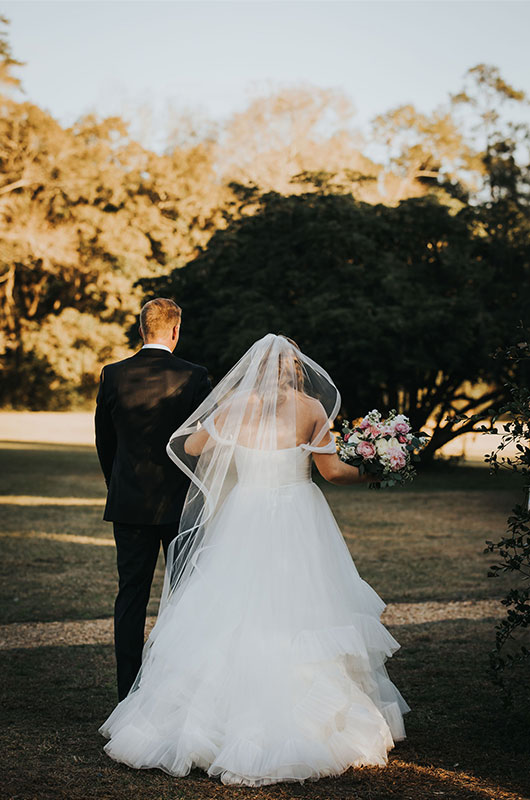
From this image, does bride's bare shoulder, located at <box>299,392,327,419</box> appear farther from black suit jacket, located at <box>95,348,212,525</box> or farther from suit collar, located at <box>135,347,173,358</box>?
suit collar, located at <box>135,347,173,358</box>

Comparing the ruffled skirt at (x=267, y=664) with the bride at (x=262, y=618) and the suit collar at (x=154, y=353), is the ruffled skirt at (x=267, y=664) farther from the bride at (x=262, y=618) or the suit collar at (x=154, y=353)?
the suit collar at (x=154, y=353)

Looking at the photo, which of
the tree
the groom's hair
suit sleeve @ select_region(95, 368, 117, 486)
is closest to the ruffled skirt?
suit sleeve @ select_region(95, 368, 117, 486)

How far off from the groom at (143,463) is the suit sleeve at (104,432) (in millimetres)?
22

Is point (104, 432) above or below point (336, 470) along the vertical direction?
above

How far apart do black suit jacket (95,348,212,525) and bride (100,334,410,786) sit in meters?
0.18

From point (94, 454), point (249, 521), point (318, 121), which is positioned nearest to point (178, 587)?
point (249, 521)

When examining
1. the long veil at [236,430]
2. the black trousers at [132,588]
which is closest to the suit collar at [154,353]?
the long veil at [236,430]

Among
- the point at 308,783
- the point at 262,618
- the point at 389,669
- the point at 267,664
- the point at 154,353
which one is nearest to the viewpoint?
the point at 308,783

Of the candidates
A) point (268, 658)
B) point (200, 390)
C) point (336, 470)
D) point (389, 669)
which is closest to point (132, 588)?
point (268, 658)

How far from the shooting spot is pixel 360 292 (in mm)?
18469

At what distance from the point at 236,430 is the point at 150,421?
1.69 ft

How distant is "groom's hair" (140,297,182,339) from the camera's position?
14.9ft

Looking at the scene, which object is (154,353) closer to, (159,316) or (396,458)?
(159,316)

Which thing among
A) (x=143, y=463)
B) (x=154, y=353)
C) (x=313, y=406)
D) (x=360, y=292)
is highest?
(x=360, y=292)
